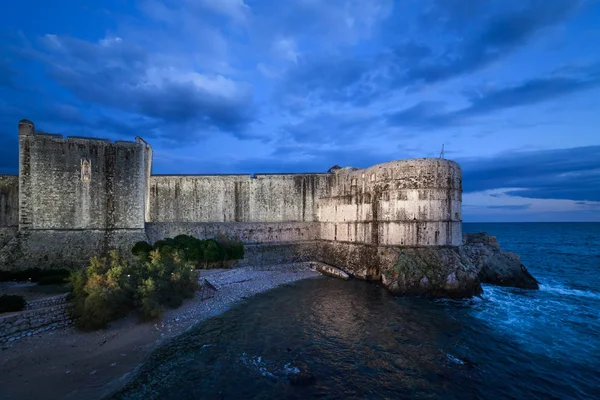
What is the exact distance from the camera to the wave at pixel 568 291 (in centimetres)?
2581

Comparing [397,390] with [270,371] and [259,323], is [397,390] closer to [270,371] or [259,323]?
[270,371]

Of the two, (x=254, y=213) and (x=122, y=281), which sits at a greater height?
(x=254, y=213)

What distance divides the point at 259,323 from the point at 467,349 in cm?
1088

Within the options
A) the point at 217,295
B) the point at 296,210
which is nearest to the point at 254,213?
the point at 296,210

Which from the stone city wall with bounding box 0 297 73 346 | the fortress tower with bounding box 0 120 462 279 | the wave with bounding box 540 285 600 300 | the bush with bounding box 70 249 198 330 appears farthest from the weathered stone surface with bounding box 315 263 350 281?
the stone city wall with bounding box 0 297 73 346

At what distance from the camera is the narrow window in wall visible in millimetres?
24069

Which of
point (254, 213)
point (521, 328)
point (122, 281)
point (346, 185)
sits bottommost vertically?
point (521, 328)

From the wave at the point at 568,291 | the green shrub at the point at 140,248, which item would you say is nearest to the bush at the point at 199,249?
the green shrub at the point at 140,248

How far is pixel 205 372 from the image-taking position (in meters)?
12.1

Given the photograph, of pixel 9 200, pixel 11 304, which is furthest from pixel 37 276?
pixel 9 200

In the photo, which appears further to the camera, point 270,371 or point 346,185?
point 346,185

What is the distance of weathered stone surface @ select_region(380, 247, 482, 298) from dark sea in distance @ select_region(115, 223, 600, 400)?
1271 mm

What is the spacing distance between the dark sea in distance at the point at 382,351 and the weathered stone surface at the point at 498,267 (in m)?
4.85

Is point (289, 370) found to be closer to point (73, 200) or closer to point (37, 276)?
point (37, 276)
